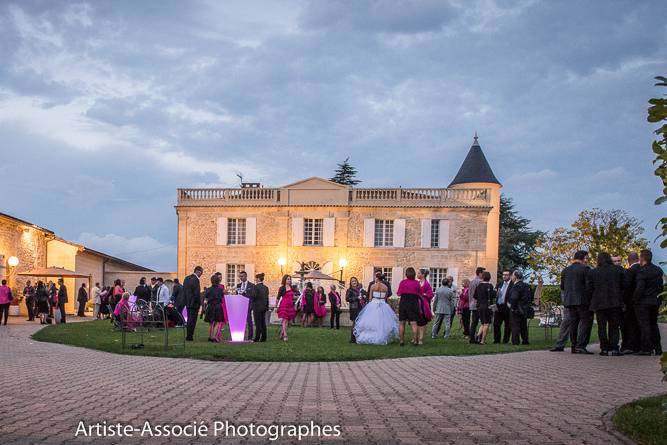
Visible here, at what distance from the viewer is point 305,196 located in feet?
154

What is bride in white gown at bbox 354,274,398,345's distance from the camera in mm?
16906

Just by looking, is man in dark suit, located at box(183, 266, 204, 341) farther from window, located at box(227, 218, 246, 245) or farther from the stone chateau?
window, located at box(227, 218, 246, 245)

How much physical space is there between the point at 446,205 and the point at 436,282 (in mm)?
4819

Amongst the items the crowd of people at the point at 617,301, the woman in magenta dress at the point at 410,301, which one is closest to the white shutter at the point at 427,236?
the woman in magenta dress at the point at 410,301

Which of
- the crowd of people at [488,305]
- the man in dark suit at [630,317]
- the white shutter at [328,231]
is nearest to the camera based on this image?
the crowd of people at [488,305]

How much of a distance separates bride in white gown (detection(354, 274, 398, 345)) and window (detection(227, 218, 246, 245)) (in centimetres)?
3078

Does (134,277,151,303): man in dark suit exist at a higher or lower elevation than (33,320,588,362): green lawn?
higher

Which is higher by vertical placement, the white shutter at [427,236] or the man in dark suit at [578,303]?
the white shutter at [427,236]

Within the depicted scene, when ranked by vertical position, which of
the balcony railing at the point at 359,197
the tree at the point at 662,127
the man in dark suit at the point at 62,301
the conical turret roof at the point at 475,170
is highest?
the conical turret roof at the point at 475,170

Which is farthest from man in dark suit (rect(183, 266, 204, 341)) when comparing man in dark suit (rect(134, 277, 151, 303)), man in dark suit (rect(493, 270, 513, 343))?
man in dark suit (rect(493, 270, 513, 343))

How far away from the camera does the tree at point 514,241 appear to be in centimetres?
6303

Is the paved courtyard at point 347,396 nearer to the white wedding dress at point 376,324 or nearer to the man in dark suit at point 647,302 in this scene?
the man in dark suit at point 647,302

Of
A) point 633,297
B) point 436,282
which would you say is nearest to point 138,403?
point 633,297

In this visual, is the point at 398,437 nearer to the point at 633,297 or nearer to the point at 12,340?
the point at 633,297
